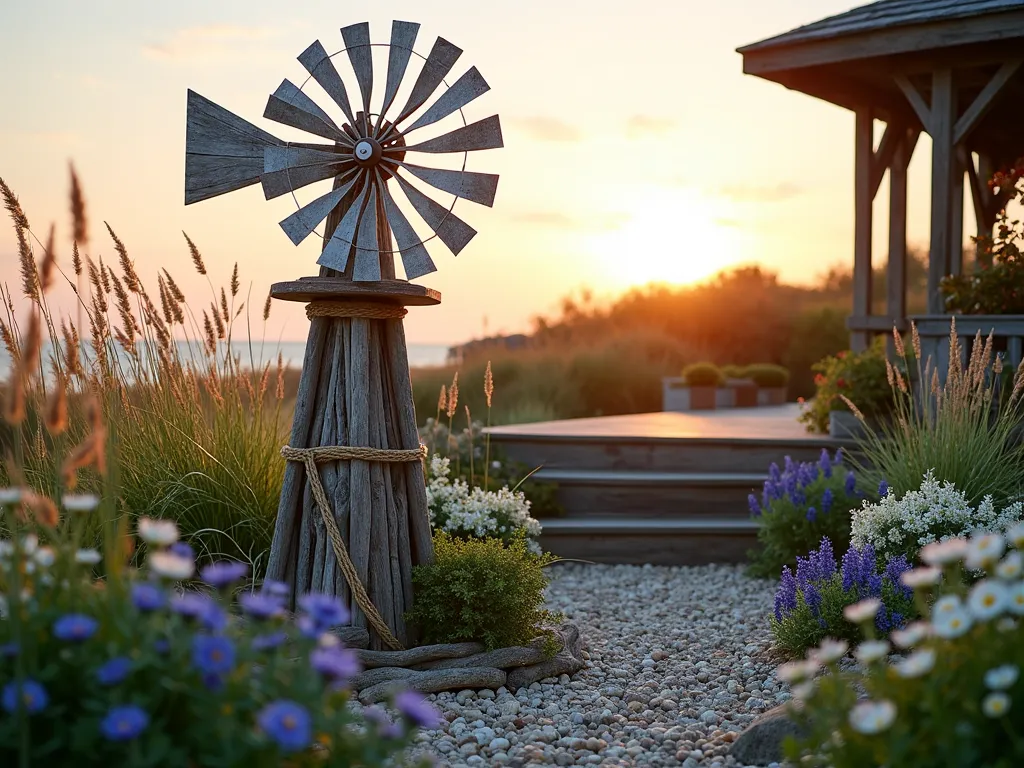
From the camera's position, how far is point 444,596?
3.38 metres

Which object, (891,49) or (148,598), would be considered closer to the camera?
(148,598)

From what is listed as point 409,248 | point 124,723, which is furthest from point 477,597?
point 124,723

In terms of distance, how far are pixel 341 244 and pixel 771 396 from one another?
1065cm

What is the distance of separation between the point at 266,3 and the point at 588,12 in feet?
8.63

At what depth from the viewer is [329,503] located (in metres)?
3.37

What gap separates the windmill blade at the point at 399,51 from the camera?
3.31m

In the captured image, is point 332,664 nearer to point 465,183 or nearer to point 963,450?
point 465,183

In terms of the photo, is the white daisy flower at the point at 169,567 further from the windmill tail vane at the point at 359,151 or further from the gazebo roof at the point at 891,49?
the gazebo roof at the point at 891,49

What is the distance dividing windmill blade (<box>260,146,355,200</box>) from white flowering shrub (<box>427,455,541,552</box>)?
5.62ft

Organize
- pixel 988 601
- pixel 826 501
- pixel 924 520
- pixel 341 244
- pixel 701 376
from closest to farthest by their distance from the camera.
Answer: pixel 988 601 → pixel 341 244 → pixel 924 520 → pixel 826 501 → pixel 701 376

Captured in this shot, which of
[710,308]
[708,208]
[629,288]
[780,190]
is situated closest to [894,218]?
[708,208]

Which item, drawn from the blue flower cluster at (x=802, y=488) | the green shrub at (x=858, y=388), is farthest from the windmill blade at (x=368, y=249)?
the green shrub at (x=858, y=388)

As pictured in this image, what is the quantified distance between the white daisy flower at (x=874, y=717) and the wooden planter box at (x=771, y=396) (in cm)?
1158

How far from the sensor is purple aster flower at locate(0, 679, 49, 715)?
1.42 m
